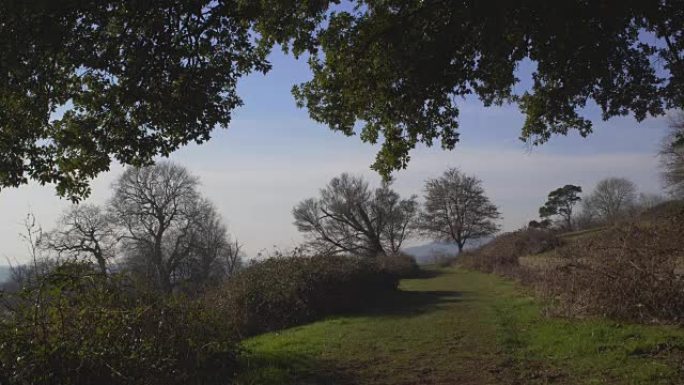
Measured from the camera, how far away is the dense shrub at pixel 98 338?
5.64m

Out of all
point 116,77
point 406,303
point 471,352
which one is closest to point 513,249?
point 406,303

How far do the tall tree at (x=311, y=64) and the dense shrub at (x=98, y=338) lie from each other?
2831 mm

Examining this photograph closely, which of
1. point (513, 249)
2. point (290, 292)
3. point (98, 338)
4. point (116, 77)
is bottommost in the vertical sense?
point (98, 338)

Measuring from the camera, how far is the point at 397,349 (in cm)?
1073

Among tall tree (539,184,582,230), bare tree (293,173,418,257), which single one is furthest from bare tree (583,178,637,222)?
bare tree (293,173,418,257)

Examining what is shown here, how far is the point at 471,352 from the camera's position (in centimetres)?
1000

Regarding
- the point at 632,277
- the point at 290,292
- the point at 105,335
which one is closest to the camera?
the point at 105,335

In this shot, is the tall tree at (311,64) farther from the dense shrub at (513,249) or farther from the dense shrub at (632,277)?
the dense shrub at (513,249)

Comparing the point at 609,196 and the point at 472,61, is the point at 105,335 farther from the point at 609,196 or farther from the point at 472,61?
the point at 609,196

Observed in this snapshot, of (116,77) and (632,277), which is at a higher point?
(116,77)

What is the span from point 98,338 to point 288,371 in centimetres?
337

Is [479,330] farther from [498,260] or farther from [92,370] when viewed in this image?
[498,260]

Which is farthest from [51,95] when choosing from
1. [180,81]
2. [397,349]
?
[397,349]

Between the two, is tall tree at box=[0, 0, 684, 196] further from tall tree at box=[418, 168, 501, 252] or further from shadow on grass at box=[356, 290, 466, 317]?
tall tree at box=[418, 168, 501, 252]
